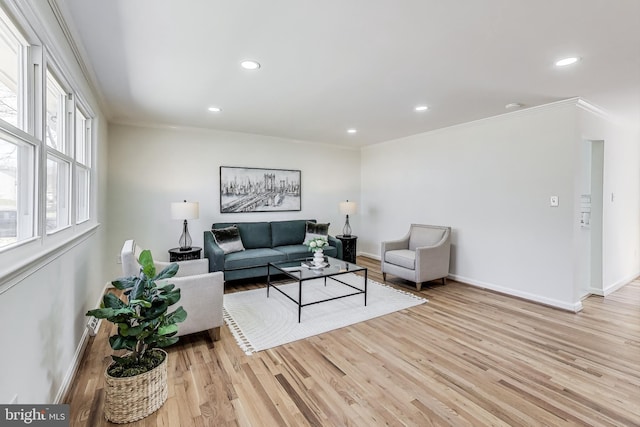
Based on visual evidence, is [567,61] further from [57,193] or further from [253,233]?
[253,233]

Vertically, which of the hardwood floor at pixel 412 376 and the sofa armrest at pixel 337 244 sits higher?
the sofa armrest at pixel 337 244

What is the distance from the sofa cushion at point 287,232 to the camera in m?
5.14

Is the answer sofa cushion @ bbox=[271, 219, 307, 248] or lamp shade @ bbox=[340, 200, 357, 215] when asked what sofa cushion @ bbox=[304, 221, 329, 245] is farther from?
lamp shade @ bbox=[340, 200, 357, 215]

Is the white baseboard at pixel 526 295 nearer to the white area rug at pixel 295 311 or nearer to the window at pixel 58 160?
the white area rug at pixel 295 311

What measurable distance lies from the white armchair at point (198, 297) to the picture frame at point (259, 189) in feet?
8.17

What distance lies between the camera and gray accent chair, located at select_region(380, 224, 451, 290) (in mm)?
4102

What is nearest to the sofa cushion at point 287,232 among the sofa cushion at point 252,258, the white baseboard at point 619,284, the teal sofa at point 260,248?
the teal sofa at point 260,248

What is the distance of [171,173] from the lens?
470 centimetres

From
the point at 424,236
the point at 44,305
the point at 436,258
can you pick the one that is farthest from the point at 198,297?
the point at 424,236

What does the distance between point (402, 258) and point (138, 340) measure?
337 centimetres

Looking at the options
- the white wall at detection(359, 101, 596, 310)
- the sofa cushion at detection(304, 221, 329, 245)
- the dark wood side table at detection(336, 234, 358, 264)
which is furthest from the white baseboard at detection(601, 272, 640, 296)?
the sofa cushion at detection(304, 221, 329, 245)

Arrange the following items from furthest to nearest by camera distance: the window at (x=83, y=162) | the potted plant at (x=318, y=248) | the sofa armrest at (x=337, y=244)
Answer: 1. the sofa armrest at (x=337, y=244)
2. the potted plant at (x=318, y=248)
3. the window at (x=83, y=162)

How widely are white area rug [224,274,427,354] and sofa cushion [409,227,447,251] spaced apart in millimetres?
971

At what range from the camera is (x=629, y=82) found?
286 centimetres
